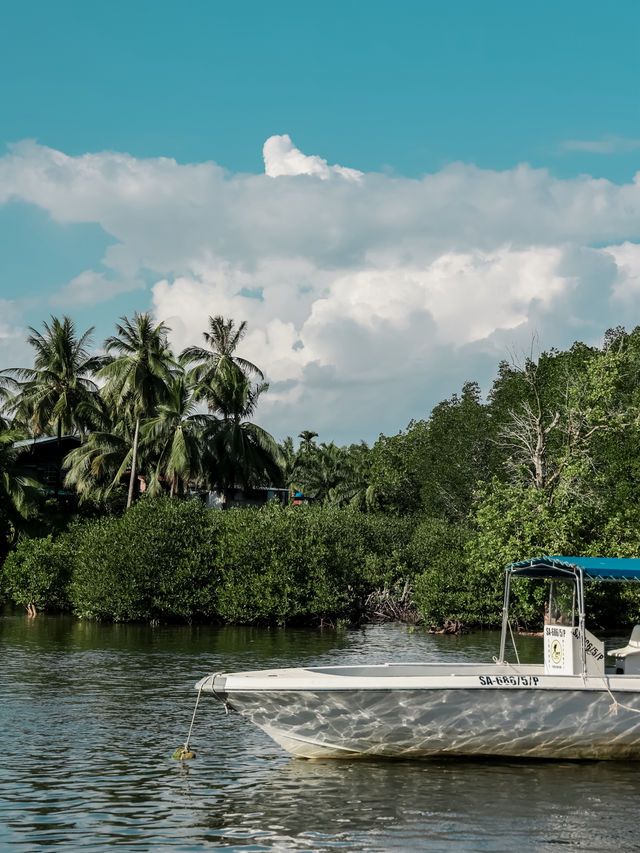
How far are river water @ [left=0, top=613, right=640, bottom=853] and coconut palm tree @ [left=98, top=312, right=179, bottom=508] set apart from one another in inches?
1179

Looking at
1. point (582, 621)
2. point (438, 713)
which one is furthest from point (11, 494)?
point (582, 621)

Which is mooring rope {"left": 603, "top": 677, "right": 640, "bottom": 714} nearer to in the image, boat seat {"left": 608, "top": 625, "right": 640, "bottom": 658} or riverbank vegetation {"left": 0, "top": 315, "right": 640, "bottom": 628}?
boat seat {"left": 608, "top": 625, "right": 640, "bottom": 658}

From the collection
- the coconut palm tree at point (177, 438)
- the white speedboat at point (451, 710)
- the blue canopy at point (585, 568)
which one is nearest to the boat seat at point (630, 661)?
the white speedboat at point (451, 710)

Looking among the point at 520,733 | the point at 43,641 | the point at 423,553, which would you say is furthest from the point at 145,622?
the point at 520,733

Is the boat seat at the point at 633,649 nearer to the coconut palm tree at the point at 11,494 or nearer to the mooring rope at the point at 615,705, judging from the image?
the mooring rope at the point at 615,705

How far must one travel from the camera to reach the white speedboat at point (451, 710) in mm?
12992

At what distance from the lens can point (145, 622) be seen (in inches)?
1484

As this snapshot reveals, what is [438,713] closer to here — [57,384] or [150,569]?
[150,569]

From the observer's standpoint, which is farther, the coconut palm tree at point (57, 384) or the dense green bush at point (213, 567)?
the coconut palm tree at point (57, 384)

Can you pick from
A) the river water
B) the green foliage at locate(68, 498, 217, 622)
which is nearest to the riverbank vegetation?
the green foliage at locate(68, 498, 217, 622)

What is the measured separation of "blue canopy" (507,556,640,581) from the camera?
14172 mm

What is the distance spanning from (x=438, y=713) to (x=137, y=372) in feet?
126

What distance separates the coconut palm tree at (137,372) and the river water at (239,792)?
2995 centimetres

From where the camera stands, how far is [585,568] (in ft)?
46.4
